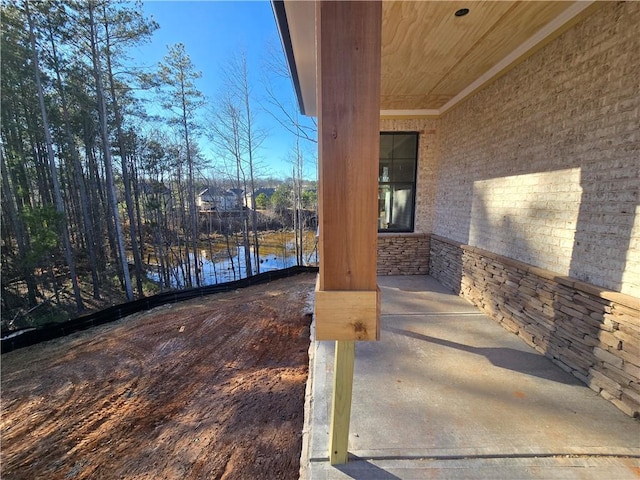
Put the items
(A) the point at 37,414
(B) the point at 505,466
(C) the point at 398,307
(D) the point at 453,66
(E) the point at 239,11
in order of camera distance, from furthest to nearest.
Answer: (E) the point at 239,11
(C) the point at 398,307
(D) the point at 453,66
(A) the point at 37,414
(B) the point at 505,466

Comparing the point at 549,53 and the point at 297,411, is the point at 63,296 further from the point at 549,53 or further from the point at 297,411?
the point at 549,53

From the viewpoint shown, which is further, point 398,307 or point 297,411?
point 398,307

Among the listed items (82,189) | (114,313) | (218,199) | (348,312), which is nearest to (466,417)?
(348,312)

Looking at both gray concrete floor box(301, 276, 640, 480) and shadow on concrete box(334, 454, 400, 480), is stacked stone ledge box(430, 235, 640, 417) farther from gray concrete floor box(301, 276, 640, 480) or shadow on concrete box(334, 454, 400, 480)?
shadow on concrete box(334, 454, 400, 480)

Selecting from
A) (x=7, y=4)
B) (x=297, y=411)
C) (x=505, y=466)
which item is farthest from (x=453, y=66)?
(x=7, y=4)

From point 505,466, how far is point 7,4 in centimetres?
1199

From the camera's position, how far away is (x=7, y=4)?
19.9 ft

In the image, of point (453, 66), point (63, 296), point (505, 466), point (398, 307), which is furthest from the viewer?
point (63, 296)

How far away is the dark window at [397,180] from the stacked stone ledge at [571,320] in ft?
6.72

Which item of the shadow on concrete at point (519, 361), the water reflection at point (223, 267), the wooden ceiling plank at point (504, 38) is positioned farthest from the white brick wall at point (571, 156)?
the water reflection at point (223, 267)

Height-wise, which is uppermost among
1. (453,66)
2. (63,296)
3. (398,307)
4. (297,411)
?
(453,66)

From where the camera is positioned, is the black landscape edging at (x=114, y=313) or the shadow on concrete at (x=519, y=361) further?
the black landscape edging at (x=114, y=313)

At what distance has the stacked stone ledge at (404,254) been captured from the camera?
5.25m

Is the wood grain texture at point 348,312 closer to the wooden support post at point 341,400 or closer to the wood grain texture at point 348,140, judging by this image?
the wood grain texture at point 348,140
